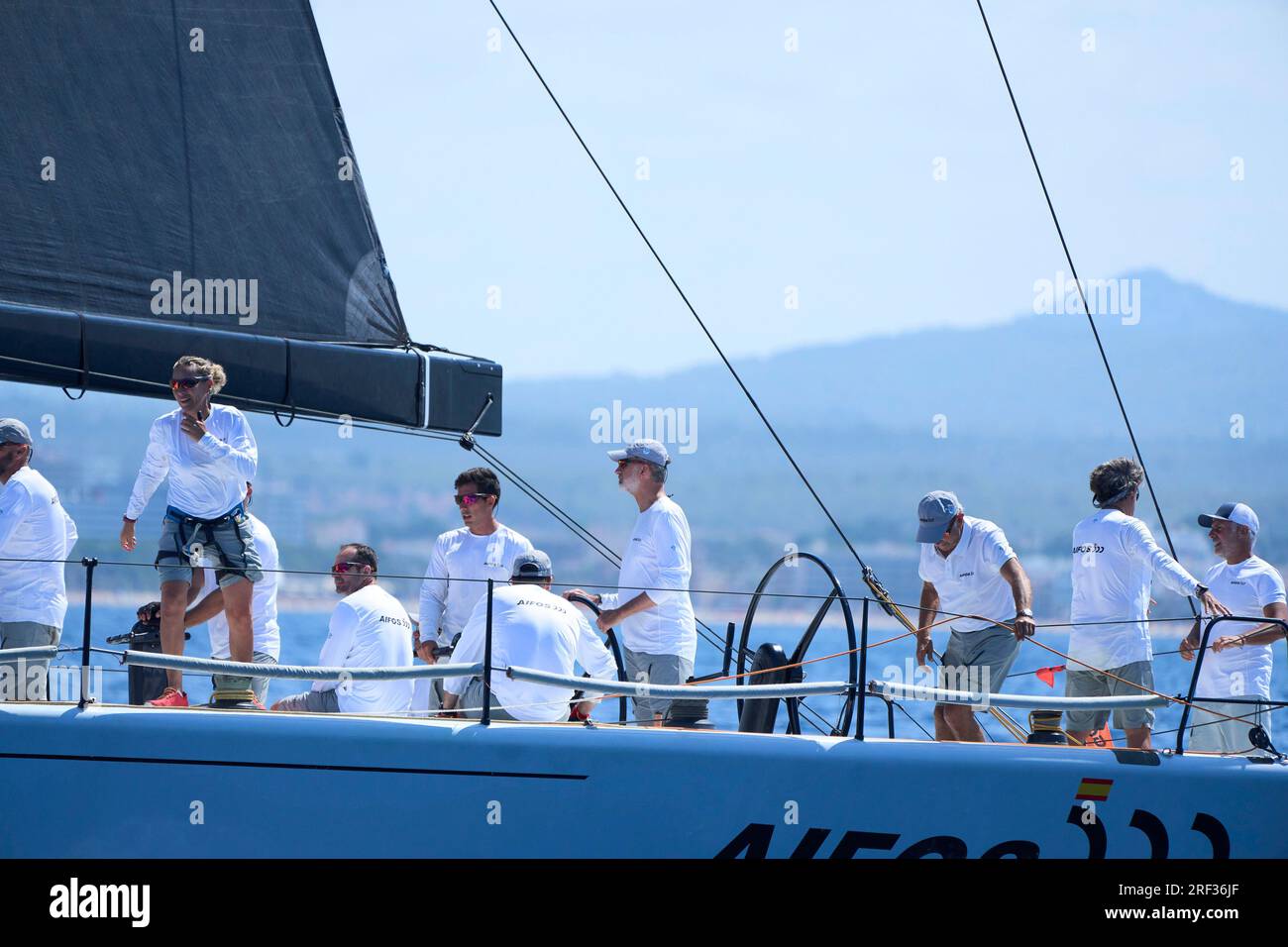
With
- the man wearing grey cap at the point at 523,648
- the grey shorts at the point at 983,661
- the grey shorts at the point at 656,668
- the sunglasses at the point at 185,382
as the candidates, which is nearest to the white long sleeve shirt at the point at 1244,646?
the grey shorts at the point at 983,661

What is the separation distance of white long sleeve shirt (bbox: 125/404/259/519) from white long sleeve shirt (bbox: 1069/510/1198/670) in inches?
133

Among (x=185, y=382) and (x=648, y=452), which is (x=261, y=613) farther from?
(x=648, y=452)

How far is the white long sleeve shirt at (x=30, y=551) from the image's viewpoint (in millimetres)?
5777

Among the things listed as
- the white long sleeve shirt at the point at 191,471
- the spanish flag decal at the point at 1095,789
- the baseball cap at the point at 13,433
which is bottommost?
the spanish flag decal at the point at 1095,789

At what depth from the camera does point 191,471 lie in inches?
227

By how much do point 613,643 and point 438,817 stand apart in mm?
1537

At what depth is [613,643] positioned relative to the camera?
6645 mm

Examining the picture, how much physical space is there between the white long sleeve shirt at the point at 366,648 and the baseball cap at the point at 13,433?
1486 millimetres

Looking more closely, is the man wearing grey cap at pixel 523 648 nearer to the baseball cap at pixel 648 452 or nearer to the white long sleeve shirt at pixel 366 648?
the white long sleeve shirt at pixel 366 648

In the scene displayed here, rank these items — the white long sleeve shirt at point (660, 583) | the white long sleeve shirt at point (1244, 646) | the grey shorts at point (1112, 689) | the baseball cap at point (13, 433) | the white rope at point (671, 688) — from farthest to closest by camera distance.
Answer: the white long sleeve shirt at point (1244, 646) < the white long sleeve shirt at point (660, 583) < the grey shorts at point (1112, 689) < the baseball cap at point (13, 433) < the white rope at point (671, 688)
